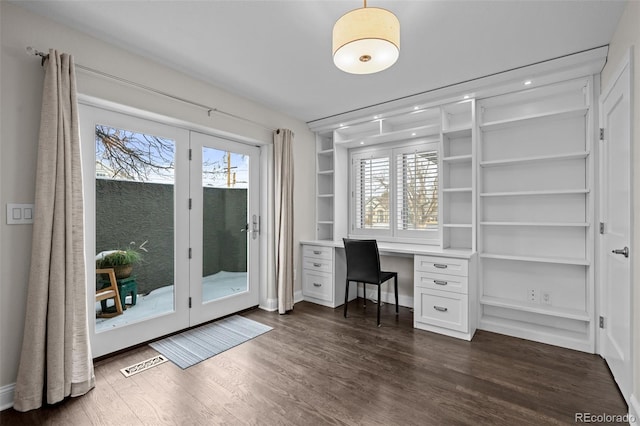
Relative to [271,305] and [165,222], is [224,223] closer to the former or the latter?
[165,222]

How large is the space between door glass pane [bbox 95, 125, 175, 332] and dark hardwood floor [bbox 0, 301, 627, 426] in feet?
1.40

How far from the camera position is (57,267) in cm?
191

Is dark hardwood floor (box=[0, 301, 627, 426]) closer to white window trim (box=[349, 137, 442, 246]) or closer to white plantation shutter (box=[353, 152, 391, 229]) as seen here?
white window trim (box=[349, 137, 442, 246])

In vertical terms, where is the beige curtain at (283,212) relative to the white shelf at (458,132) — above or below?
below

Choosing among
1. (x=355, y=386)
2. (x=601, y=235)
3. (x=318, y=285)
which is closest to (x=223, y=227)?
(x=318, y=285)

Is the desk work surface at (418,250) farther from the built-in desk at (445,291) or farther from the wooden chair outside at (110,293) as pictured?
the wooden chair outside at (110,293)

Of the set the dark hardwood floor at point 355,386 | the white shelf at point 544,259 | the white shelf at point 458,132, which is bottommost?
the dark hardwood floor at point 355,386

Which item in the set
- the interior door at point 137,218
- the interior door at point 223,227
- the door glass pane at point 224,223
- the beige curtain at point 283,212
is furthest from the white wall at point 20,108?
the beige curtain at point 283,212

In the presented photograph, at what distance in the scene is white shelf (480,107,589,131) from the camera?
2668mm

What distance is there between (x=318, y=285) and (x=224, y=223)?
1527 mm

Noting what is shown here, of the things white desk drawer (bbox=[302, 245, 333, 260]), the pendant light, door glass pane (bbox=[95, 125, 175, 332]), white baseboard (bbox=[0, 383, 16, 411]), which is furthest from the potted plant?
the pendant light

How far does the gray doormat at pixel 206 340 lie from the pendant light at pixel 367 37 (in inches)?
101

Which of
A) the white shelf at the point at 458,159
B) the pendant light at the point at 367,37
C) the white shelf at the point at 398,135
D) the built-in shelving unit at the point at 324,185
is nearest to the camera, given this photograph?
the pendant light at the point at 367,37

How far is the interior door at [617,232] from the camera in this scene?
1.86 m
